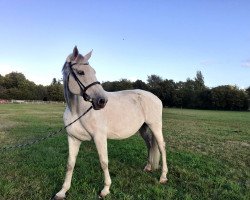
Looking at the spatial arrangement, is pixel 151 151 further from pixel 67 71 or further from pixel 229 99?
pixel 229 99

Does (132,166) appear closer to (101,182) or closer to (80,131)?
(101,182)

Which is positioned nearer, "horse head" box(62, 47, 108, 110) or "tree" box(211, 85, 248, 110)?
"horse head" box(62, 47, 108, 110)

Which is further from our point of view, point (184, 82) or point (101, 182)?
point (184, 82)

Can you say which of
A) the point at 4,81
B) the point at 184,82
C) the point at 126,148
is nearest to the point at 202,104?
the point at 184,82

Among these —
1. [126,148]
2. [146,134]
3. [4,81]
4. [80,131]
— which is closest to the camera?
[80,131]

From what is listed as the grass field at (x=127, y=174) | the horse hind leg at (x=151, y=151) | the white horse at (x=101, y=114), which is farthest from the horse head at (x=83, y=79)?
the horse hind leg at (x=151, y=151)

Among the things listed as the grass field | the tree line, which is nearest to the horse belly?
the grass field

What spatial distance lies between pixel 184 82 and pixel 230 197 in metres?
104

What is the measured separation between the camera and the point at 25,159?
9.23 m

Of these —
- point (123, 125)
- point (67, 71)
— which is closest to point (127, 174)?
point (123, 125)

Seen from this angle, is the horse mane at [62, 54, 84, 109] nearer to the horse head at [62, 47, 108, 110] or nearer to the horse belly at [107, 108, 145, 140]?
the horse head at [62, 47, 108, 110]

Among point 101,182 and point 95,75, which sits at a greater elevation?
point 95,75

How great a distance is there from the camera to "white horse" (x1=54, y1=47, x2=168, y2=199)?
17.5 ft

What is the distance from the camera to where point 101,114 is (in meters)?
6.06
